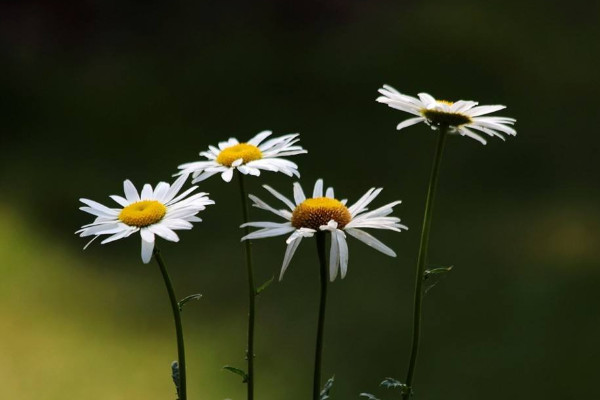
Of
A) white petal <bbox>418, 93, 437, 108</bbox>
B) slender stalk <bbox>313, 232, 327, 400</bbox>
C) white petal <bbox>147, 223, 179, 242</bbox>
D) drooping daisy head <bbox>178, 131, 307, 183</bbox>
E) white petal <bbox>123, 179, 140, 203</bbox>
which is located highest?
white petal <bbox>418, 93, 437, 108</bbox>

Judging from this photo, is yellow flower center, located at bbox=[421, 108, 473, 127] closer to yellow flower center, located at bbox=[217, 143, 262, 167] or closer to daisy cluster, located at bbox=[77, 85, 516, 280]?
daisy cluster, located at bbox=[77, 85, 516, 280]

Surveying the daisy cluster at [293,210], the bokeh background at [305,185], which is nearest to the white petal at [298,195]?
the daisy cluster at [293,210]

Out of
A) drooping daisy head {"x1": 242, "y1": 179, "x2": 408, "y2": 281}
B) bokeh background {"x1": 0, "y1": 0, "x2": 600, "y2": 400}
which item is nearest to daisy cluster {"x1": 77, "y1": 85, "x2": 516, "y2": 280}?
drooping daisy head {"x1": 242, "y1": 179, "x2": 408, "y2": 281}

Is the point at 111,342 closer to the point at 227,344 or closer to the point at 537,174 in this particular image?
the point at 227,344

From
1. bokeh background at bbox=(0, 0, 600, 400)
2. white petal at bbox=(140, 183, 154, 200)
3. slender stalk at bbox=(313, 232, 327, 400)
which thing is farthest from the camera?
bokeh background at bbox=(0, 0, 600, 400)

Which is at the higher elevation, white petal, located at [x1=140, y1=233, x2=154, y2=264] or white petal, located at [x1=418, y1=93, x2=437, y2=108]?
white petal, located at [x1=418, y1=93, x2=437, y2=108]

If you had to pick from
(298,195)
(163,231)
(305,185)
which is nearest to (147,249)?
(163,231)
